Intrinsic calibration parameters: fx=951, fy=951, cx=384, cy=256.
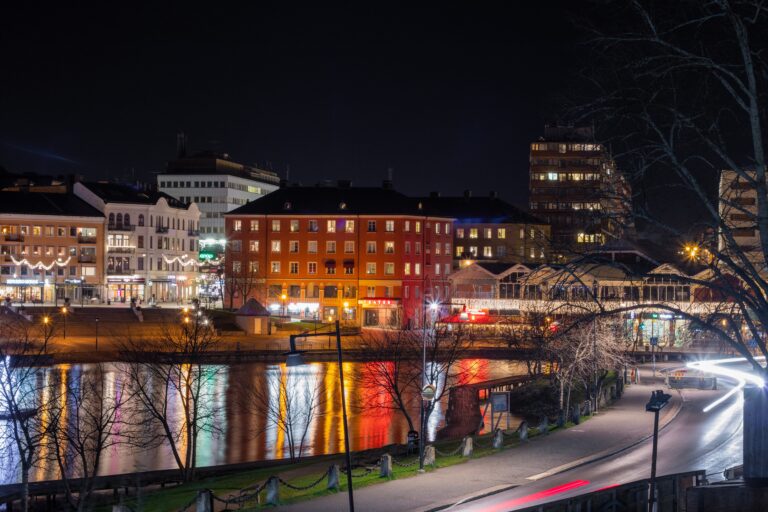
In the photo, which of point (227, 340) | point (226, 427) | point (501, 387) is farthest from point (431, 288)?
point (226, 427)

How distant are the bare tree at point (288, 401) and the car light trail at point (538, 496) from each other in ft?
38.2

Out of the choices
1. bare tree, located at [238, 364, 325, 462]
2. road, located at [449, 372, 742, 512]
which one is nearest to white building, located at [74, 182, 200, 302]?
bare tree, located at [238, 364, 325, 462]

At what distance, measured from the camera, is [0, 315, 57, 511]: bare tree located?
24672mm

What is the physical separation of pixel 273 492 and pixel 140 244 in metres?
73.9

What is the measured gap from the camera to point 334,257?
94750 mm

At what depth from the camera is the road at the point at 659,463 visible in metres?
22.9

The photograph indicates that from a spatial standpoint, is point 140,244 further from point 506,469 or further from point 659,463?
point 659,463

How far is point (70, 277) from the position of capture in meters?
89.3

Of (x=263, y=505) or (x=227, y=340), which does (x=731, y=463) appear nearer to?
(x=263, y=505)

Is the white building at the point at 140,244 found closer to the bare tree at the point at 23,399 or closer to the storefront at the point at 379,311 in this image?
the storefront at the point at 379,311

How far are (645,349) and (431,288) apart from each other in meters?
28.0

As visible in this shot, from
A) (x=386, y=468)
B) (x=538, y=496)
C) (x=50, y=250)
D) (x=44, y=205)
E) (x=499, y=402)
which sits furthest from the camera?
(x=44, y=205)

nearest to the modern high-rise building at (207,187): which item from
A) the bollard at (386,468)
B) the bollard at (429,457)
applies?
the bollard at (429,457)

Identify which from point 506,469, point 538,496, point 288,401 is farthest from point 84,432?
point 538,496
